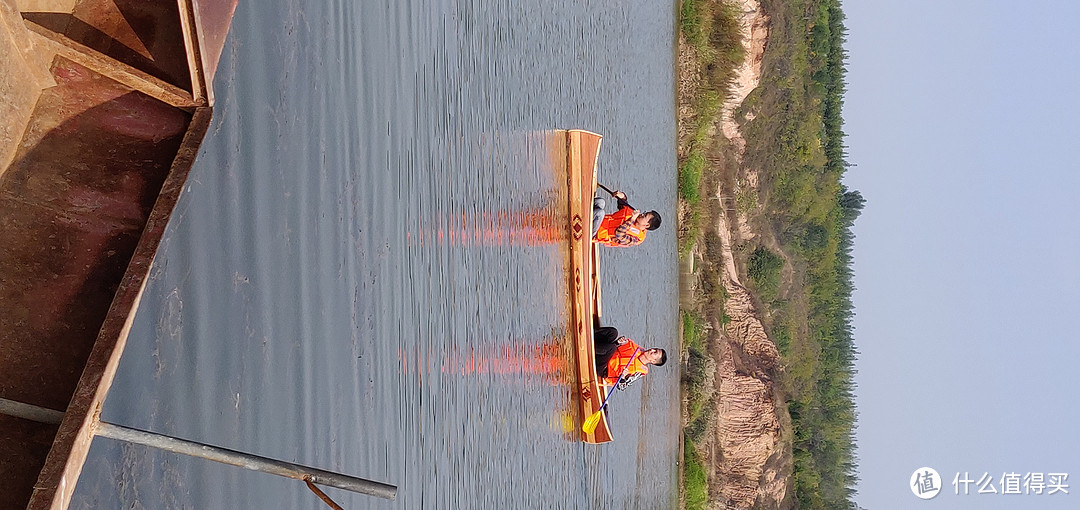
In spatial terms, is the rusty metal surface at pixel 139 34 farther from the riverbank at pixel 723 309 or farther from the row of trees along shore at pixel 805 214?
the row of trees along shore at pixel 805 214

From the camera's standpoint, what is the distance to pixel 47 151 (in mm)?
2932

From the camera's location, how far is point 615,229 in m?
11.6

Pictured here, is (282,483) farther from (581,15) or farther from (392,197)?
(581,15)

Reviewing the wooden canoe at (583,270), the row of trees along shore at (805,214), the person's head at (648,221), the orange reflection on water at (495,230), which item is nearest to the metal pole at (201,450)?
the orange reflection on water at (495,230)

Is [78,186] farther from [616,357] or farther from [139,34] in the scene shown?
[616,357]

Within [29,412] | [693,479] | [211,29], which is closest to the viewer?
[29,412]

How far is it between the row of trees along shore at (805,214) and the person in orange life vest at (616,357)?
11.6m

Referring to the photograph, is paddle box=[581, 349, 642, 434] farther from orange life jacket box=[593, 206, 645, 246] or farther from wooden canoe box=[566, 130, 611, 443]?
orange life jacket box=[593, 206, 645, 246]

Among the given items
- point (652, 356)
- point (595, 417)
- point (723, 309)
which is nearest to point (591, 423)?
point (595, 417)

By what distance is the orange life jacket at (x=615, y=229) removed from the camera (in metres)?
11.4

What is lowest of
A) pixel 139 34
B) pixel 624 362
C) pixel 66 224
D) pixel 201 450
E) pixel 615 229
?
pixel 624 362

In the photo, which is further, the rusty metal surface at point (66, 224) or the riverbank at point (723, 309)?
the riverbank at point (723, 309)

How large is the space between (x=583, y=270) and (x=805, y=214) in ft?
68.6

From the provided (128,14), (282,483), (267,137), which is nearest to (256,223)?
(267,137)
